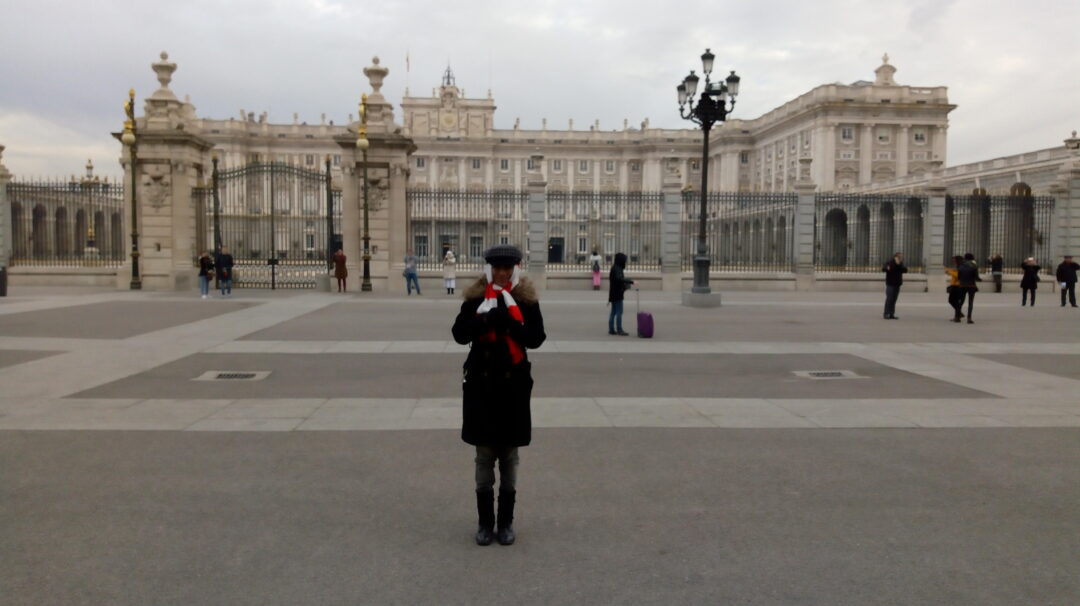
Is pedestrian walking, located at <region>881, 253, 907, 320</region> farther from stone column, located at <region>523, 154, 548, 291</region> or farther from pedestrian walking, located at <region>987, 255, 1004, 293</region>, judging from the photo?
pedestrian walking, located at <region>987, 255, 1004, 293</region>

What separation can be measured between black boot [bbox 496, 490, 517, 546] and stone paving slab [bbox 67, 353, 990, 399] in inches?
183

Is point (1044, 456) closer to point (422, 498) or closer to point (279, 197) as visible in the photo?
point (422, 498)

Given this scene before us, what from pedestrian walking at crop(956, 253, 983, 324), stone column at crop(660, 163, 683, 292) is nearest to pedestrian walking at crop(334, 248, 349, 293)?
stone column at crop(660, 163, 683, 292)

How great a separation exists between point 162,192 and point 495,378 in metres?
24.8

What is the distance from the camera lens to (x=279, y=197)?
72500 mm

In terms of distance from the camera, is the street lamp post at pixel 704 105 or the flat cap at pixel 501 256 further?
the street lamp post at pixel 704 105

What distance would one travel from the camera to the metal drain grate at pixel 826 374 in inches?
429

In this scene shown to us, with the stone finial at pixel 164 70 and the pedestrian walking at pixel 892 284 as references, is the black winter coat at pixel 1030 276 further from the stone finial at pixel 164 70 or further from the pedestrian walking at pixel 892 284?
the stone finial at pixel 164 70

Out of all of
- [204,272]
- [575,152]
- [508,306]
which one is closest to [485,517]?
[508,306]

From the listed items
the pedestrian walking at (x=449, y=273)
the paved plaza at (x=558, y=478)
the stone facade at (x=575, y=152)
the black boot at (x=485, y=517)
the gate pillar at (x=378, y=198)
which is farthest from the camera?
the stone facade at (x=575, y=152)

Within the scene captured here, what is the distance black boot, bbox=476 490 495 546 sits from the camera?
473cm

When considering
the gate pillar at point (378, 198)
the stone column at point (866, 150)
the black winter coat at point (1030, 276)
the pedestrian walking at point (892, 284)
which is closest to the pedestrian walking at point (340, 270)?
the gate pillar at point (378, 198)

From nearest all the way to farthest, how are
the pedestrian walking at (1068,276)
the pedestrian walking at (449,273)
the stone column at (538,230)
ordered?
the pedestrian walking at (1068,276) → the pedestrian walking at (449,273) → the stone column at (538,230)

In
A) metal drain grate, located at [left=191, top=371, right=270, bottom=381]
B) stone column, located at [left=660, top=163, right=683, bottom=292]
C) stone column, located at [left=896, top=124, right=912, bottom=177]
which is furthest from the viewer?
stone column, located at [left=896, top=124, right=912, bottom=177]
